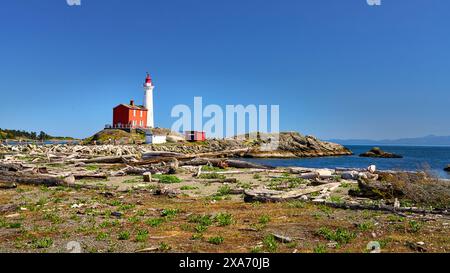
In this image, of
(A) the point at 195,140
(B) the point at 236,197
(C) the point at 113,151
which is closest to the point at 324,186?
(B) the point at 236,197

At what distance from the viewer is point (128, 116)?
4208 inches

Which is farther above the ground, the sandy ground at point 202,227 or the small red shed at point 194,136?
the small red shed at point 194,136

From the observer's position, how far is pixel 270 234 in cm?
1127

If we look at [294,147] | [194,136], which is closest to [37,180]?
[194,136]

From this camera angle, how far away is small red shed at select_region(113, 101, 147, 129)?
107000mm

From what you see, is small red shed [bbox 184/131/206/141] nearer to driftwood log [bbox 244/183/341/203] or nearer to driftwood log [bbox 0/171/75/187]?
driftwood log [bbox 0/171/75/187]

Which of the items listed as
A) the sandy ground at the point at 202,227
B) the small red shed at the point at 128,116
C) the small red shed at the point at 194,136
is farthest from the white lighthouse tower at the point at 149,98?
the sandy ground at the point at 202,227

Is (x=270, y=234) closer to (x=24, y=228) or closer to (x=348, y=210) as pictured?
(x=348, y=210)

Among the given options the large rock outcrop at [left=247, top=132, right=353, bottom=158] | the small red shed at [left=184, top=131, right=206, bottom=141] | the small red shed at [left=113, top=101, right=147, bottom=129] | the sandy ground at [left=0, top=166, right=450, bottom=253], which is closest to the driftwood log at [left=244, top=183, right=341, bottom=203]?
the sandy ground at [left=0, top=166, right=450, bottom=253]

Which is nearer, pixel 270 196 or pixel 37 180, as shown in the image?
pixel 270 196

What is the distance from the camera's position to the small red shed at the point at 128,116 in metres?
107

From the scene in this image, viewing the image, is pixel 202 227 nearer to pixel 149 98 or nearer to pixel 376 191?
pixel 376 191

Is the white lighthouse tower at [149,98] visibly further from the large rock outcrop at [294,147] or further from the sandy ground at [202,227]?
the sandy ground at [202,227]

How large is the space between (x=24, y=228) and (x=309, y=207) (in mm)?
10617
